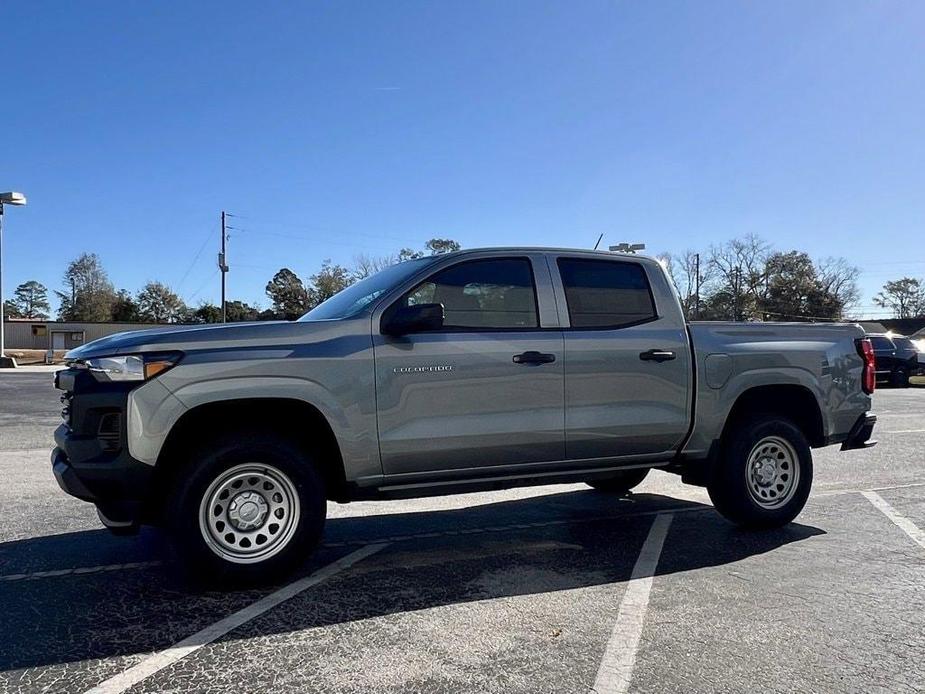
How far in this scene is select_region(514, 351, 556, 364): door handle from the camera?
4746 mm

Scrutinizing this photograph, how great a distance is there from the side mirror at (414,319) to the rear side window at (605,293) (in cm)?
114

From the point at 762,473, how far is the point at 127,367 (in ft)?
15.1

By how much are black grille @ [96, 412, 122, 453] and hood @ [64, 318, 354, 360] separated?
35 centimetres

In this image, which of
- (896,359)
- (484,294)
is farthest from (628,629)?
(896,359)

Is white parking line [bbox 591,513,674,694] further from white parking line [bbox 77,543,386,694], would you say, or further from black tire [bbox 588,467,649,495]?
white parking line [bbox 77,543,386,694]

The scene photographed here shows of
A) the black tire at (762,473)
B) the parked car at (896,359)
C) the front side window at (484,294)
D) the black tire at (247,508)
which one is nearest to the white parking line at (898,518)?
the black tire at (762,473)

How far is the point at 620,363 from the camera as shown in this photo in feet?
16.7

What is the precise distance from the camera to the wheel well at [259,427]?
418 cm

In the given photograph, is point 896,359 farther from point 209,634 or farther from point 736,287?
point 736,287

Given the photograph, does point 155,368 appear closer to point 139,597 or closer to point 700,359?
point 139,597

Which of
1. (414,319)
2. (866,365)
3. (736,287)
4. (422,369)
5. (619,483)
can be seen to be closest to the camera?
(414,319)

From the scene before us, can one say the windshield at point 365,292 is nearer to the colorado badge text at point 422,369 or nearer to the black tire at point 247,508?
the colorado badge text at point 422,369

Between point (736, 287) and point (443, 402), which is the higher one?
point (736, 287)

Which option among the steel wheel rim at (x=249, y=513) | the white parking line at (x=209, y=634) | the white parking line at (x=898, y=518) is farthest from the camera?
the white parking line at (x=898, y=518)
